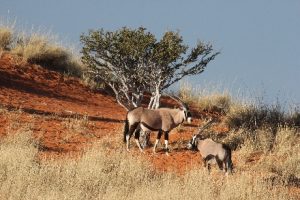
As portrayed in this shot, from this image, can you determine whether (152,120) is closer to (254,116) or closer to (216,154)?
(216,154)

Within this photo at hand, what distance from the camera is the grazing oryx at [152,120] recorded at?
15.5 m

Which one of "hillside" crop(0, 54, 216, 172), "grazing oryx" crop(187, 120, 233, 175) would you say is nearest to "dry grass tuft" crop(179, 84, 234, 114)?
"hillside" crop(0, 54, 216, 172)

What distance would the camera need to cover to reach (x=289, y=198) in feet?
38.1

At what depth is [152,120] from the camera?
51.2 ft

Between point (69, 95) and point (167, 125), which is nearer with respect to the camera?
point (167, 125)

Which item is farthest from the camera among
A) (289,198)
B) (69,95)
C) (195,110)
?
(195,110)

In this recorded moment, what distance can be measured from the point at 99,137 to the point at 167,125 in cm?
201

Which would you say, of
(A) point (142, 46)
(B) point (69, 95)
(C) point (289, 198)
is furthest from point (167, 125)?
(B) point (69, 95)

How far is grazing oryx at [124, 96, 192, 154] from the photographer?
15492 millimetres

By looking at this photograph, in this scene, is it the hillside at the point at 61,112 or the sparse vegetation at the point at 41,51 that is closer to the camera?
the hillside at the point at 61,112

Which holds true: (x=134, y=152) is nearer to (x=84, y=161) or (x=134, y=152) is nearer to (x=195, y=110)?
(x=84, y=161)

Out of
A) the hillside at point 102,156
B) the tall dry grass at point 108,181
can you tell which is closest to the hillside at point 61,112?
the hillside at point 102,156

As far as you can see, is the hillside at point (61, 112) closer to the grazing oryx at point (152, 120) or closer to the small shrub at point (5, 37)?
the grazing oryx at point (152, 120)

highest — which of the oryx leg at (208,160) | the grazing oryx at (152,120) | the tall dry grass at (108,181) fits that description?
the grazing oryx at (152,120)
